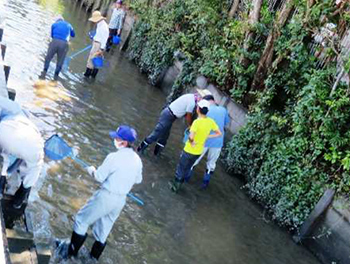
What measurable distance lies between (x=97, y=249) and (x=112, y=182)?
1.10 m

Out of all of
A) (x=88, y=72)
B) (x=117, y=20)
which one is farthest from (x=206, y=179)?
(x=117, y=20)

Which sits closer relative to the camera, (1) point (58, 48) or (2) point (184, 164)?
(2) point (184, 164)

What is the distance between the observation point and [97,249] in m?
5.92

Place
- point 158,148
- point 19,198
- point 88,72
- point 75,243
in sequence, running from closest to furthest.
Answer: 1. point 19,198
2. point 75,243
3. point 158,148
4. point 88,72

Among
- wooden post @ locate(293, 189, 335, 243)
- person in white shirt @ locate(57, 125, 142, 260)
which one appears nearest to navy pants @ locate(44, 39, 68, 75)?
person in white shirt @ locate(57, 125, 142, 260)

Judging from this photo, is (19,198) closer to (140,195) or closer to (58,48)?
(140,195)

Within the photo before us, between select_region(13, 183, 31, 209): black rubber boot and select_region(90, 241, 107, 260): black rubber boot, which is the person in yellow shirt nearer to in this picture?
select_region(90, 241, 107, 260): black rubber boot

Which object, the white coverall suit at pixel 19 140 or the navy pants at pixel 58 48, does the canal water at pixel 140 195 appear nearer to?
the navy pants at pixel 58 48

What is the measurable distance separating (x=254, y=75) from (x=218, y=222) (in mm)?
4677

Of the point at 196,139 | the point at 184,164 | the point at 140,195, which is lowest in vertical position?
the point at 140,195

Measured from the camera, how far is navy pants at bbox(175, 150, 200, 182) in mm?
8836

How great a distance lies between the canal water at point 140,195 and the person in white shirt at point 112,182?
0.65 m

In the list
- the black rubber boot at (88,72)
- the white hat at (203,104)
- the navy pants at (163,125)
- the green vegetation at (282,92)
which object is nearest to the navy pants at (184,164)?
the white hat at (203,104)

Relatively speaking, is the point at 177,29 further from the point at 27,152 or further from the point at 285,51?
the point at 27,152
